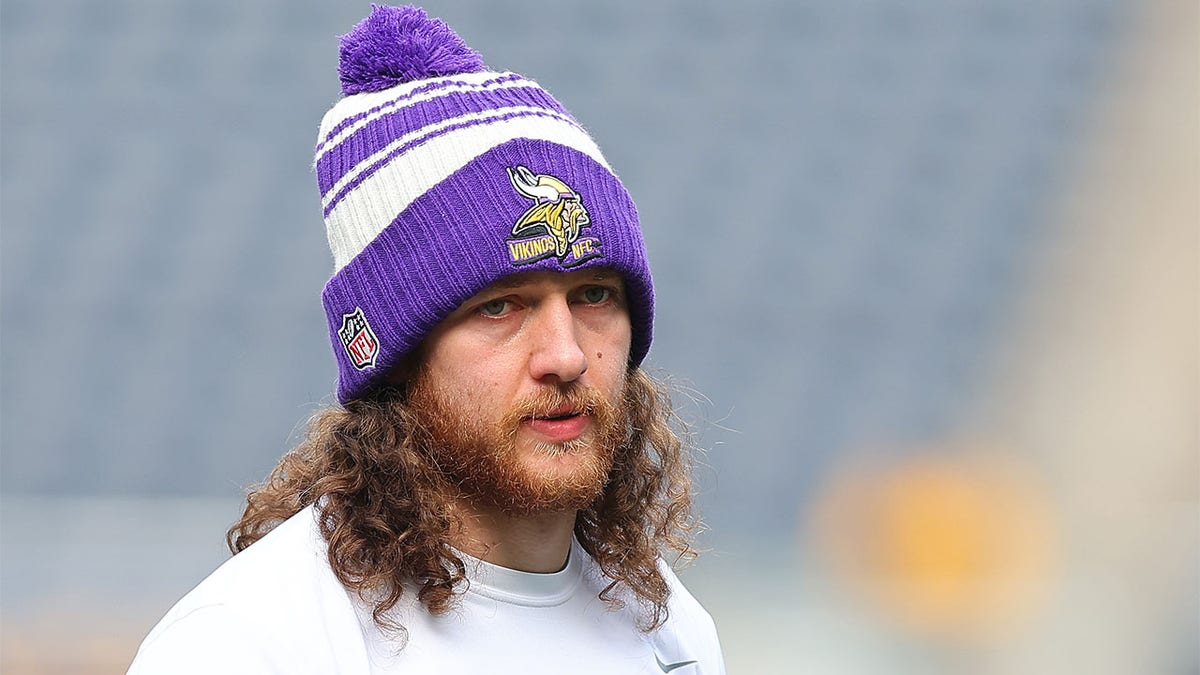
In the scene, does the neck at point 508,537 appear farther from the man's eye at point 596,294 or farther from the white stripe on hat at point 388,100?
the white stripe on hat at point 388,100

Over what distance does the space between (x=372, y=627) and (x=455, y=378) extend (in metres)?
0.32

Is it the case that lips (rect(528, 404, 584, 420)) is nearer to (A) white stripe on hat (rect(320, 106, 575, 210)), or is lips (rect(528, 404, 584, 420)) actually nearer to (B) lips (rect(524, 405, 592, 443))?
(B) lips (rect(524, 405, 592, 443))

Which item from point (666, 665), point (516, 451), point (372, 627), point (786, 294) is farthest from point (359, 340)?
point (786, 294)

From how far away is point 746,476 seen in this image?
20.4 feet

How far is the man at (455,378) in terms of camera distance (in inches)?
69.0

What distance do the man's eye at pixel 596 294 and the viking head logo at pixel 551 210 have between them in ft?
0.29

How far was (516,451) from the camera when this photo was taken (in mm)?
1788

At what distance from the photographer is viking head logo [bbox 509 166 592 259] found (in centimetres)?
180

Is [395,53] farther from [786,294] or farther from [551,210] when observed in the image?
[786,294]

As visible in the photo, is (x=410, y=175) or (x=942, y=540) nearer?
(x=410, y=175)

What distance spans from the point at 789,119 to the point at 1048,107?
4.21ft

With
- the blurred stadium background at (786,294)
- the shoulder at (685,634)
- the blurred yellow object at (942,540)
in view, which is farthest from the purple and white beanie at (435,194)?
the blurred yellow object at (942,540)

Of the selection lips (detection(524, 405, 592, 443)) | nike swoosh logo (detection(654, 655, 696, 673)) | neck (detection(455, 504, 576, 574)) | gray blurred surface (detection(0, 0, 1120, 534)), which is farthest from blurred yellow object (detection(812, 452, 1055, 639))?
lips (detection(524, 405, 592, 443))

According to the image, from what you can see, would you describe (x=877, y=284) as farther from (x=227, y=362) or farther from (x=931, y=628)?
(x=227, y=362)
